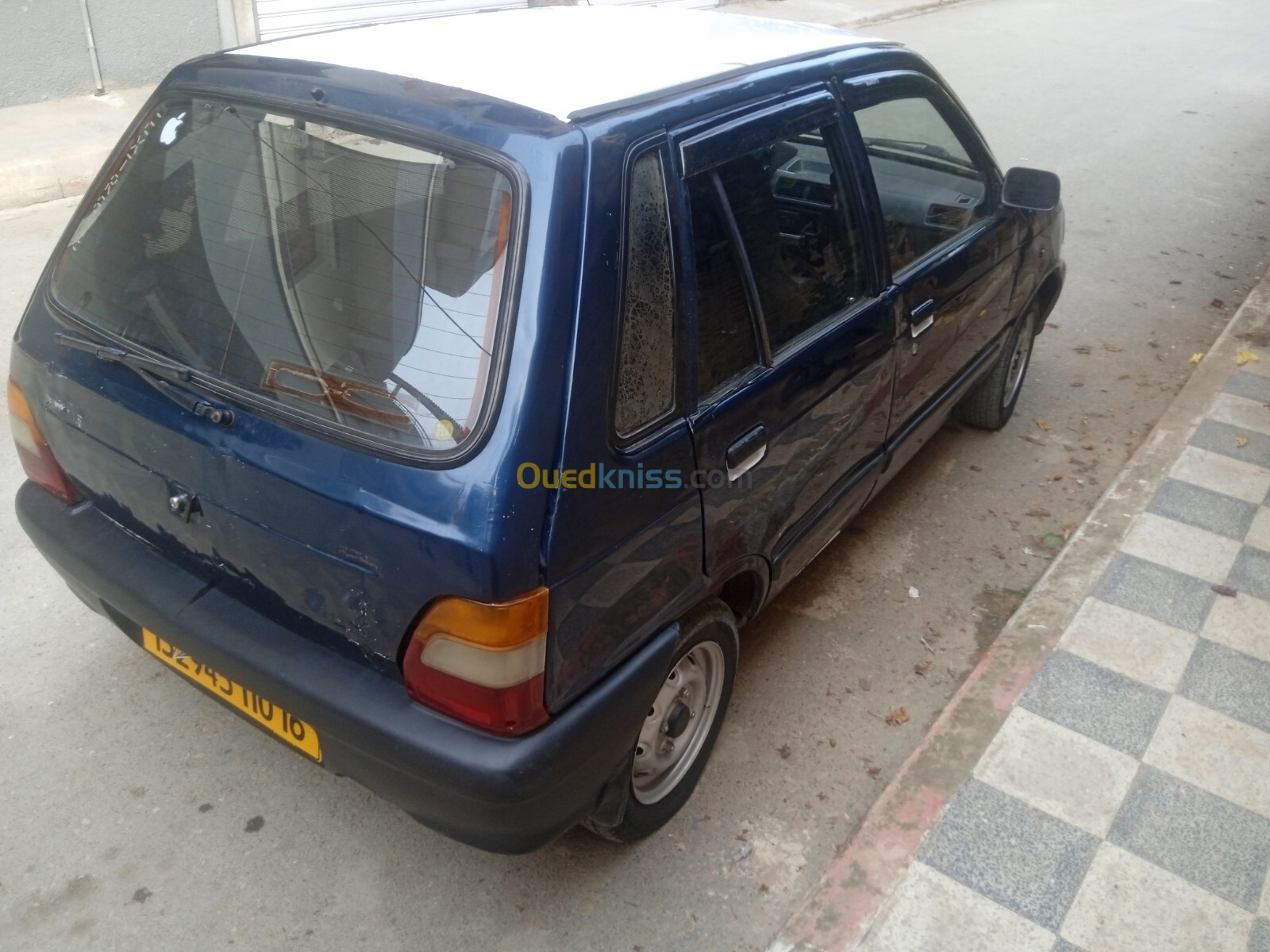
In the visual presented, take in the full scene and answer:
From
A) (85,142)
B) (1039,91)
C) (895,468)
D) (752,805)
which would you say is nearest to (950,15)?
(1039,91)

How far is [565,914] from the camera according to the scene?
2570mm

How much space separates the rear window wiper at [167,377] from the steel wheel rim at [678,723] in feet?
3.90

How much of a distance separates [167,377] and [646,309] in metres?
1.06

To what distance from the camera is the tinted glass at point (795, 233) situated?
256 centimetres

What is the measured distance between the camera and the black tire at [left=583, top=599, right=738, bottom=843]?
2.59 m

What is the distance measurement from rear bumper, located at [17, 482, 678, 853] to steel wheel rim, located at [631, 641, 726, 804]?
0.26 metres

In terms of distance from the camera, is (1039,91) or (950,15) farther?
(950,15)

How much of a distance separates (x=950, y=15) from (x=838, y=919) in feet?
53.1

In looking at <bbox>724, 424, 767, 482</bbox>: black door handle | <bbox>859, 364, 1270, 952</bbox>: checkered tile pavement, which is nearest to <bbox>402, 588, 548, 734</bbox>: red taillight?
<bbox>724, 424, 767, 482</bbox>: black door handle

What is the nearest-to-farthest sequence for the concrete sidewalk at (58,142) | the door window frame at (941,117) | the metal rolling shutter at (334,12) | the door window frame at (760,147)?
the door window frame at (760,147)
the door window frame at (941,117)
the concrete sidewalk at (58,142)
the metal rolling shutter at (334,12)

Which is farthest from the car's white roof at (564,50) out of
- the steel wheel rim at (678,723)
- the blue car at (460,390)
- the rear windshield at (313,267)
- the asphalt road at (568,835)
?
the asphalt road at (568,835)

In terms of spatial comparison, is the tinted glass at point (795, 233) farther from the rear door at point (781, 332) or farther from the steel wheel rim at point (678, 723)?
→ the steel wheel rim at point (678, 723)

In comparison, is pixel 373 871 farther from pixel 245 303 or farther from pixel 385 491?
pixel 245 303

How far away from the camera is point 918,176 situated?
360 cm
